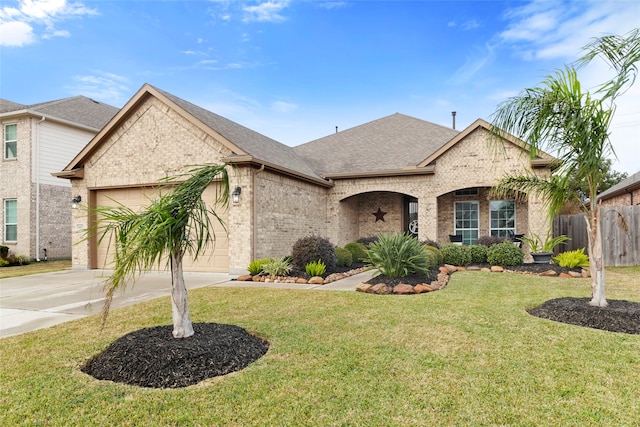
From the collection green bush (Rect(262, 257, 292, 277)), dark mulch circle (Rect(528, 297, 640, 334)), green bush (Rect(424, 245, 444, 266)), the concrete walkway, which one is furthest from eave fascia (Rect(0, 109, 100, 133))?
dark mulch circle (Rect(528, 297, 640, 334))

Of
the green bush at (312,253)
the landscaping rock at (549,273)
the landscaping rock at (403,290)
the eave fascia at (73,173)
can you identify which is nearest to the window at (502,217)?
the landscaping rock at (549,273)

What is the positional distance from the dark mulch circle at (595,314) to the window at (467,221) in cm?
933

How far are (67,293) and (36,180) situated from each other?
1112 cm

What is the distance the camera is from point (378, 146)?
57.3 feet

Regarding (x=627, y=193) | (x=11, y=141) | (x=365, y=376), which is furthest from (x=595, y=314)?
(x=11, y=141)

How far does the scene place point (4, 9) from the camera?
13.1m

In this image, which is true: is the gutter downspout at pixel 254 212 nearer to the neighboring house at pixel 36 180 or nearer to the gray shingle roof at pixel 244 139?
the gray shingle roof at pixel 244 139

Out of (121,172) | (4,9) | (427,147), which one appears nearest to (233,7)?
(121,172)

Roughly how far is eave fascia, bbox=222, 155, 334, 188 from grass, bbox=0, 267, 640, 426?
453 centimetres

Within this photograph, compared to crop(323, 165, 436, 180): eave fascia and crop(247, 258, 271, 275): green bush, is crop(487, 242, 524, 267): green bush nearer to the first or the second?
crop(323, 165, 436, 180): eave fascia

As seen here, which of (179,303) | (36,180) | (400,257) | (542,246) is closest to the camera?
(179,303)

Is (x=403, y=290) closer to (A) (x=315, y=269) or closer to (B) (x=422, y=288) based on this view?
(B) (x=422, y=288)

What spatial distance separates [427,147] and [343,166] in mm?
3804

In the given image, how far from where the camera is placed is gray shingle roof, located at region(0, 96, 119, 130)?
1719 centimetres
